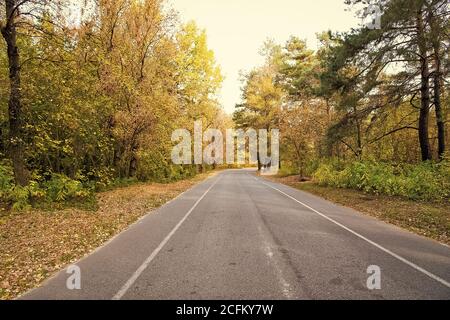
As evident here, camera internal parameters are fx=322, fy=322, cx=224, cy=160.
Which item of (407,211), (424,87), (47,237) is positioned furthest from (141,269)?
(424,87)

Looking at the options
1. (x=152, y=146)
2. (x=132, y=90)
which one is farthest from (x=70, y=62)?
(x=152, y=146)

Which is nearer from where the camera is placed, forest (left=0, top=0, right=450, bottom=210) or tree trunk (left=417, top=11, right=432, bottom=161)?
forest (left=0, top=0, right=450, bottom=210)

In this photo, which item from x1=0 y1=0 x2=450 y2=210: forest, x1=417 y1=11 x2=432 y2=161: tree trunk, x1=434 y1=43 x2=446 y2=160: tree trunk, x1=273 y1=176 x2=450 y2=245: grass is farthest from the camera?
x1=434 y1=43 x2=446 y2=160: tree trunk

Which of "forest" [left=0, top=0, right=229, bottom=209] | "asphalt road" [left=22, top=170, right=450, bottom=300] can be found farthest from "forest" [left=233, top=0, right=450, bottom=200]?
"forest" [left=0, top=0, right=229, bottom=209]

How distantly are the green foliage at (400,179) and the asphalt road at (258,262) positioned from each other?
5.96 metres

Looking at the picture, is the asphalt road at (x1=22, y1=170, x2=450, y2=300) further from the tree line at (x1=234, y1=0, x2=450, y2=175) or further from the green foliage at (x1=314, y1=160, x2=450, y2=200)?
the tree line at (x1=234, y1=0, x2=450, y2=175)

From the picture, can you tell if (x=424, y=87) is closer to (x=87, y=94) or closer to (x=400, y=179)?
(x=400, y=179)

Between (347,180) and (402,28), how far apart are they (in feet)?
32.1

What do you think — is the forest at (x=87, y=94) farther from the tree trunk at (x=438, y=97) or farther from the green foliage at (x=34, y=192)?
the tree trunk at (x=438, y=97)

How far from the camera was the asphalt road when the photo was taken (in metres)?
5.24

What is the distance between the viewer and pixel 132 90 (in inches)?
817

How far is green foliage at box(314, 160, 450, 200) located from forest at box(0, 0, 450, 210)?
0.23 ft

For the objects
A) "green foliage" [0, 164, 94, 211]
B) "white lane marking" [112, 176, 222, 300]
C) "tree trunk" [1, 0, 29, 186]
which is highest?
"tree trunk" [1, 0, 29, 186]
